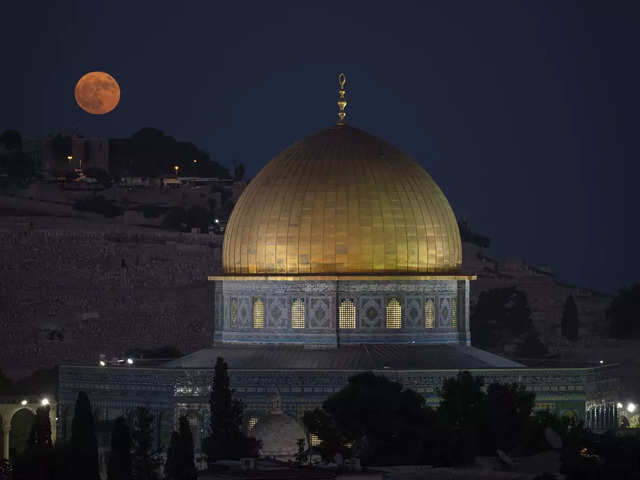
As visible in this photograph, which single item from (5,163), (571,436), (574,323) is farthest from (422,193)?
(5,163)

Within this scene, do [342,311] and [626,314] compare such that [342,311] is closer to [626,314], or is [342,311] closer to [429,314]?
[429,314]

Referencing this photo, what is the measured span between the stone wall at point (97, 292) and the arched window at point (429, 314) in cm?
3008

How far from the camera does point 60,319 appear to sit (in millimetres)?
88938

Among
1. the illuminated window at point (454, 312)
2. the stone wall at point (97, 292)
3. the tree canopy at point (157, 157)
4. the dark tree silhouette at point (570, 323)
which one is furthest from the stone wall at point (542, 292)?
the illuminated window at point (454, 312)

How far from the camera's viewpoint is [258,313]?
5269 cm

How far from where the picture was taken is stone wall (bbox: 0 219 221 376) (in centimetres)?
8581

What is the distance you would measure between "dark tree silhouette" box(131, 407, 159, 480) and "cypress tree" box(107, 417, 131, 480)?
36cm

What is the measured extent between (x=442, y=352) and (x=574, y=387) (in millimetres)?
2968

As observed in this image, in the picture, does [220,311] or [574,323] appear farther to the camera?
[574,323]

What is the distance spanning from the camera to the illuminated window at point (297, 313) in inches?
2051

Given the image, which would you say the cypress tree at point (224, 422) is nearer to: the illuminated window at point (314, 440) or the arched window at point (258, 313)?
the illuminated window at point (314, 440)

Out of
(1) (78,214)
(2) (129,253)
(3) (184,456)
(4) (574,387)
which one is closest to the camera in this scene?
(3) (184,456)

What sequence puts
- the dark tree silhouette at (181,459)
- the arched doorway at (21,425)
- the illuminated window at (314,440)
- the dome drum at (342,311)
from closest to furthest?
Result: the dark tree silhouette at (181,459), the illuminated window at (314,440), the dome drum at (342,311), the arched doorway at (21,425)

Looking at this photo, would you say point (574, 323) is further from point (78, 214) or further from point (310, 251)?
point (310, 251)
